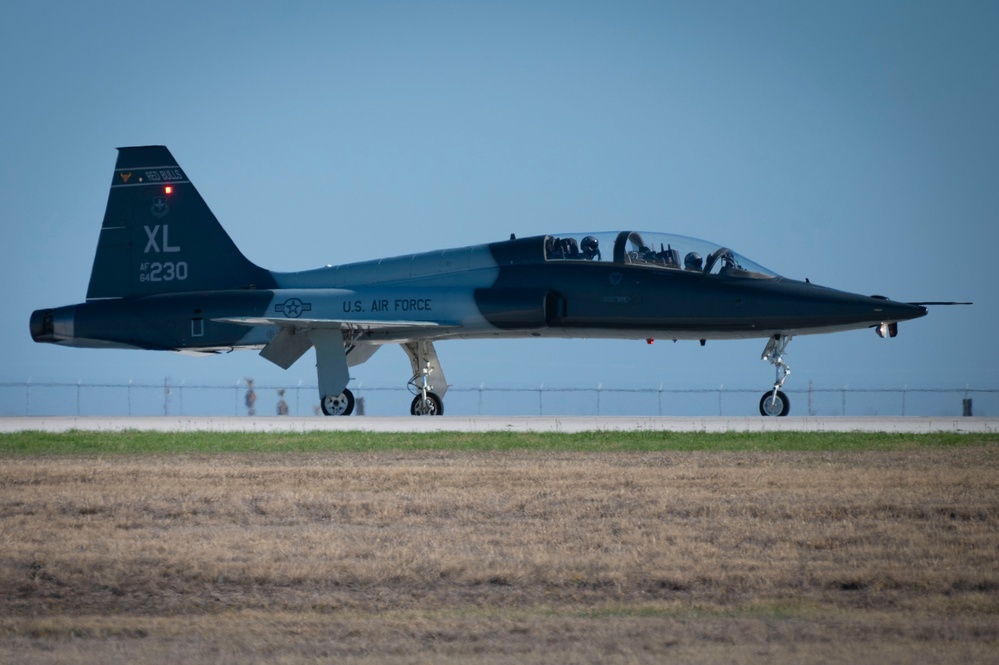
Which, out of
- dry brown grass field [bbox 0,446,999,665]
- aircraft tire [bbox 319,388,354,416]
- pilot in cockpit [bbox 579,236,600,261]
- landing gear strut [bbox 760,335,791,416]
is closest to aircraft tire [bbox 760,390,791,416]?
landing gear strut [bbox 760,335,791,416]

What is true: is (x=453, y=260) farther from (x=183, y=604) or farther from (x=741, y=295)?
(x=183, y=604)

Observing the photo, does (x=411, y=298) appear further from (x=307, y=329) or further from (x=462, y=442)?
(x=462, y=442)

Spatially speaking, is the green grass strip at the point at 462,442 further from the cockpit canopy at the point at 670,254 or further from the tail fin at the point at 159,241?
the tail fin at the point at 159,241

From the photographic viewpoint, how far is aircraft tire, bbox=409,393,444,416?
2555cm

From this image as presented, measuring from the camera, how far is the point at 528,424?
2234 centimetres

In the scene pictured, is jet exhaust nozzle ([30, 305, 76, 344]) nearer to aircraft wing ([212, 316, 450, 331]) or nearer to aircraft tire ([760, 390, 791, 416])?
aircraft wing ([212, 316, 450, 331])

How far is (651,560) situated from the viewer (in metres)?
8.76

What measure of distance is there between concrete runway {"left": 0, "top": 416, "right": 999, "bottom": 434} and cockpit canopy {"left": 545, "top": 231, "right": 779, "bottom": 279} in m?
2.77

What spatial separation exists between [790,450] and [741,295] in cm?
590

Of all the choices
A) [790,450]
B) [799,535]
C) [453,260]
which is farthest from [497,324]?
[799,535]

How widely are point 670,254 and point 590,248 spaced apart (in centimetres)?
151

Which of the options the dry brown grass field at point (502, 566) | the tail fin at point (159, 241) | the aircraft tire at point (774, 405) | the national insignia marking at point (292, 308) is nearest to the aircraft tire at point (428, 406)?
the national insignia marking at point (292, 308)

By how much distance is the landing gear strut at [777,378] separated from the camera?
23.0m

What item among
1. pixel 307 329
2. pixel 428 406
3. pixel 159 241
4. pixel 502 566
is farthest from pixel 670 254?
pixel 502 566
